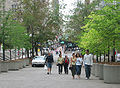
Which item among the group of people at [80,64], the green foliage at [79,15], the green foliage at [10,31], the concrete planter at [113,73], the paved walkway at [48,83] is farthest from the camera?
the green foliage at [79,15]

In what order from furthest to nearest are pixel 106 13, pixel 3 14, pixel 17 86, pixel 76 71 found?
pixel 3 14
pixel 76 71
pixel 106 13
pixel 17 86

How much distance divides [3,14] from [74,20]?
16.9 meters

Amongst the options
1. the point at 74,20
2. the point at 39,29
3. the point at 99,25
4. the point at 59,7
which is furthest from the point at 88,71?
the point at 39,29

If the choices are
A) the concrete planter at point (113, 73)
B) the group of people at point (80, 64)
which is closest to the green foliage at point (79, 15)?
the group of people at point (80, 64)

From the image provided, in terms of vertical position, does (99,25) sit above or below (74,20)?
below

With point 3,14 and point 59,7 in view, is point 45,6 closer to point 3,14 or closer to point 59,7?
point 59,7

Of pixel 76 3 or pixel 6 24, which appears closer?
pixel 6 24

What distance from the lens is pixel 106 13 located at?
14711 mm

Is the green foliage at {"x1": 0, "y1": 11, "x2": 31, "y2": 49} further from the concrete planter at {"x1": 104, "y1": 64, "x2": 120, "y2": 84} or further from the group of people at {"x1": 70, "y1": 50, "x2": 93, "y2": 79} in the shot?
the concrete planter at {"x1": 104, "y1": 64, "x2": 120, "y2": 84}

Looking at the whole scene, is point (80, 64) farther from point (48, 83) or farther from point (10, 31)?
point (10, 31)

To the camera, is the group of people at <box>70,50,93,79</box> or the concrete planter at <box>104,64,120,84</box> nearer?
the concrete planter at <box>104,64,120,84</box>

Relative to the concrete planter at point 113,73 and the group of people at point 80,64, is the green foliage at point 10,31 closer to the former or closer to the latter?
the group of people at point 80,64

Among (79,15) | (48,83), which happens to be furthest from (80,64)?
(79,15)

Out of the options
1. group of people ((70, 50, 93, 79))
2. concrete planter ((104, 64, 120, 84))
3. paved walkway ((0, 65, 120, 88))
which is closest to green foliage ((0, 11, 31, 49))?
paved walkway ((0, 65, 120, 88))
